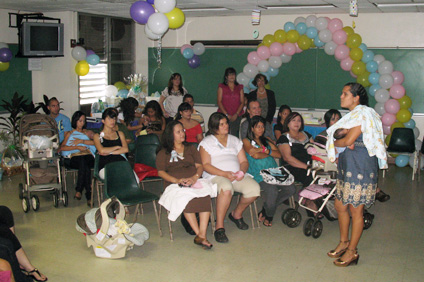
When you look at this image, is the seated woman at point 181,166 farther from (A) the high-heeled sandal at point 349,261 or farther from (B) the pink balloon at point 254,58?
(B) the pink balloon at point 254,58

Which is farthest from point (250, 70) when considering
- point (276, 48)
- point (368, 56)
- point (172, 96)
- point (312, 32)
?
point (368, 56)

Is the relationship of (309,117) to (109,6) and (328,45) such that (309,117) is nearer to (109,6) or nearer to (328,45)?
(328,45)

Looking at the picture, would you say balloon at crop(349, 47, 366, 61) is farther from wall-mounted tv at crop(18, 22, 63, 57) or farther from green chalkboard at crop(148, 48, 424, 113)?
wall-mounted tv at crop(18, 22, 63, 57)

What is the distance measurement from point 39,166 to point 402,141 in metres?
5.71

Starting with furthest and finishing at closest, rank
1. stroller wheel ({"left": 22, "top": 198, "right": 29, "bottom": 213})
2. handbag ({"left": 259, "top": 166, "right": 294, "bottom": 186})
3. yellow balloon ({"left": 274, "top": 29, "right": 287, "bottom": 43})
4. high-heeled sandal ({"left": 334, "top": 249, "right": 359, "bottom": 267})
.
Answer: yellow balloon ({"left": 274, "top": 29, "right": 287, "bottom": 43}) < stroller wheel ({"left": 22, "top": 198, "right": 29, "bottom": 213}) < handbag ({"left": 259, "top": 166, "right": 294, "bottom": 186}) < high-heeled sandal ({"left": 334, "top": 249, "right": 359, "bottom": 267})

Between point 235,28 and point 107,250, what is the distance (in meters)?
6.52

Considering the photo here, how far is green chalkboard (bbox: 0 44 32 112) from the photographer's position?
9070 mm

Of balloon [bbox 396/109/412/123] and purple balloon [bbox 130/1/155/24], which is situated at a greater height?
purple balloon [bbox 130/1/155/24]

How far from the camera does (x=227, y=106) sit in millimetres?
8547

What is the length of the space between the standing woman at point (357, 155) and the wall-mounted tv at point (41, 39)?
634 centimetres

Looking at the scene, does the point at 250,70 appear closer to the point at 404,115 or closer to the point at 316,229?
the point at 404,115

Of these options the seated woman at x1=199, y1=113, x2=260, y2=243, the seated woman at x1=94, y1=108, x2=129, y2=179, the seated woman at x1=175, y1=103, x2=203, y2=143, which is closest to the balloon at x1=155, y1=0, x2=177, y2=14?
the seated woman at x1=175, y1=103, x2=203, y2=143

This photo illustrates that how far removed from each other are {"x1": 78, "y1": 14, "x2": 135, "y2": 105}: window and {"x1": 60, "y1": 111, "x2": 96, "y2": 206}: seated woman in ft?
10.7

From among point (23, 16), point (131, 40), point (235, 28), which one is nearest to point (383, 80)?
point (235, 28)
